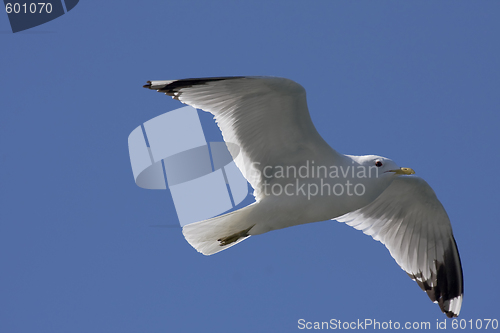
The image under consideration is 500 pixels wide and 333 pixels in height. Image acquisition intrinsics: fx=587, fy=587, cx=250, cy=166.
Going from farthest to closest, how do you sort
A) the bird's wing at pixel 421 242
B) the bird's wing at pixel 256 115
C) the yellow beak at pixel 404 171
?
the bird's wing at pixel 421 242 < the yellow beak at pixel 404 171 < the bird's wing at pixel 256 115

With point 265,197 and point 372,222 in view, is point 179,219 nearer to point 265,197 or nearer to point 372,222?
point 265,197

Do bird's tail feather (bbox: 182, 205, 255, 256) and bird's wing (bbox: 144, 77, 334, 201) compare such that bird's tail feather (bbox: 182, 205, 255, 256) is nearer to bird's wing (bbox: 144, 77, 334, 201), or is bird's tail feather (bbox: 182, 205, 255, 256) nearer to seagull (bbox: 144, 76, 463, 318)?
seagull (bbox: 144, 76, 463, 318)

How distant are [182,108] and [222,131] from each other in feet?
3.08

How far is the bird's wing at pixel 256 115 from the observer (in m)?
6.03

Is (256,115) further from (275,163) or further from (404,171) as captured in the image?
(404,171)

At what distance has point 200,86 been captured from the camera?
615 centimetres

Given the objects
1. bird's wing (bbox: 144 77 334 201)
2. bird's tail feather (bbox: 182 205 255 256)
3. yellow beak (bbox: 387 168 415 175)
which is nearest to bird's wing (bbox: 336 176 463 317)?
yellow beak (bbox: 387 168 415 175)

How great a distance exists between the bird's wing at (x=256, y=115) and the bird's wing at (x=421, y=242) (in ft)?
5.60

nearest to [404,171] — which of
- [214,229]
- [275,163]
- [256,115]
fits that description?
[275,163]

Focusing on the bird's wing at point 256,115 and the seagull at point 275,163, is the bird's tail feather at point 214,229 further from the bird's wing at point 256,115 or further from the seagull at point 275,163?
the bird's wing at point 256,115

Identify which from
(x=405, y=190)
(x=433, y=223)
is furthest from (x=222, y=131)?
(x=433, y=223)

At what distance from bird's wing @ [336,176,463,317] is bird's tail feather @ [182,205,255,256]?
1.83 meters

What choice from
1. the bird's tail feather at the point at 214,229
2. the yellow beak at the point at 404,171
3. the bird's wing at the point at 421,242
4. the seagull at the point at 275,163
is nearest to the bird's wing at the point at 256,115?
the seagull at the point at 275,163

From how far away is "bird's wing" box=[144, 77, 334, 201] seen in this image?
6031 mm
